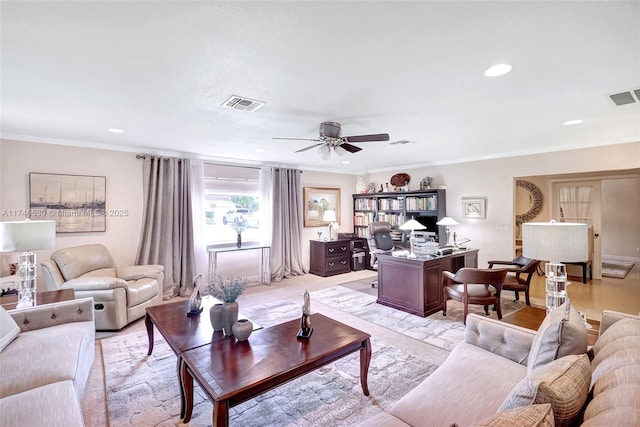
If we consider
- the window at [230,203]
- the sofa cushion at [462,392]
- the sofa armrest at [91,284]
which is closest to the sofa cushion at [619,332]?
the sofa cushion at [462,392]

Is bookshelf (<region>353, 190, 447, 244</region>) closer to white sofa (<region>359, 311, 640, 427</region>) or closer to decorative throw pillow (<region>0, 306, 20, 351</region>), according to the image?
white sofa (<region>359, 311, 640, 427</region>)

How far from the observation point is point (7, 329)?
78.4 inches

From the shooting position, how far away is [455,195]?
18.6 ft

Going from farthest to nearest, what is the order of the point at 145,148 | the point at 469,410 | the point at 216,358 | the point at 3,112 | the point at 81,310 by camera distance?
the point at 145,148 → the point at 3,112 → the point at 81,310 → the point at 216,358 → the point at 469,410

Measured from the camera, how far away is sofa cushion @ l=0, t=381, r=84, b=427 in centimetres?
130

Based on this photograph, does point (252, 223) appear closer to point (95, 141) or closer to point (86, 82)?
point (95, 141)

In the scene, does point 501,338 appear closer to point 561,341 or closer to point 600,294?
point 561,341

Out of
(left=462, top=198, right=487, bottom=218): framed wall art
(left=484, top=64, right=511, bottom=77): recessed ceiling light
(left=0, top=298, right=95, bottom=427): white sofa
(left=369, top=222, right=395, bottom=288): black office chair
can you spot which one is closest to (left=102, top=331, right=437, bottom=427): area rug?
(left=0, top=298, right=95, bottom=427): white sofa

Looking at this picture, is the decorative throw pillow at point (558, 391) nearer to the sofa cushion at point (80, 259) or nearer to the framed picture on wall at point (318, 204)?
the sofa cushion at point (80, 259)

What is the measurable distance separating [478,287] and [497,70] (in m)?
2.50

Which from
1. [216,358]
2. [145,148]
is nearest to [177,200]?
[145,148]

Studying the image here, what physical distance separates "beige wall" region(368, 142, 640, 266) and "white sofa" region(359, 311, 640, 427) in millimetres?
3591

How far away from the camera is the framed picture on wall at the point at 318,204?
6515 mm

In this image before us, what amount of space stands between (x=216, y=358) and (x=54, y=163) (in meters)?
3.92
